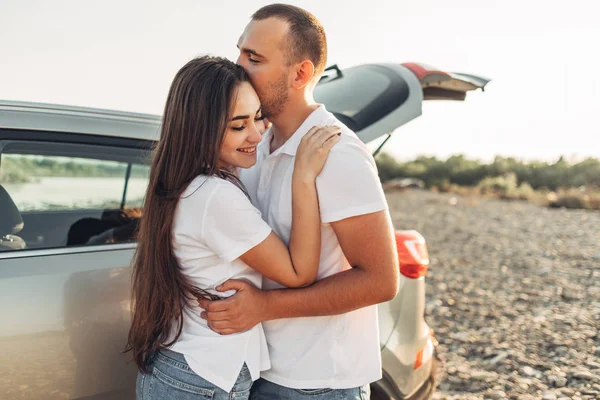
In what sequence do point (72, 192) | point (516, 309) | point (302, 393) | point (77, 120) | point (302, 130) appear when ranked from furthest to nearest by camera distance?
1. point (516, 309)
2. point (72, 192)
3. point (77, 120)
4. point (302, 130)
5. point (302, 393)

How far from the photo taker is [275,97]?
1986 mm

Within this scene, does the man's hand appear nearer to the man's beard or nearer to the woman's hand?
the woman's hand

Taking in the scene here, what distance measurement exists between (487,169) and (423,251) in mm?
26051

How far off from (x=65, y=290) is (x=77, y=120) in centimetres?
64

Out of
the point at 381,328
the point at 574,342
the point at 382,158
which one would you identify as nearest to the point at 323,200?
the point at 381,328

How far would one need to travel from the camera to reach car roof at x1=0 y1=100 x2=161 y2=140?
216cm

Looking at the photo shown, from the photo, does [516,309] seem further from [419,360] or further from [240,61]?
[240,61]

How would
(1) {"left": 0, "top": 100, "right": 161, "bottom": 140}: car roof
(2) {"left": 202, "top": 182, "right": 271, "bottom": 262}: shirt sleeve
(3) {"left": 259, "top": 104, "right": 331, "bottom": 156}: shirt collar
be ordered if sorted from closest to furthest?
(2) {"left": 202, "top": 182, "right": 271, "bottom": 262}: shirt sleeve
(3) {"left": 259, "top": 104, "right": 331, "bottom": 156}: shirt collar
(1) {"left": 0, "top": 100, "right": 161, "bottom": 140}: car roof

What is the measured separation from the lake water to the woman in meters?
1.05

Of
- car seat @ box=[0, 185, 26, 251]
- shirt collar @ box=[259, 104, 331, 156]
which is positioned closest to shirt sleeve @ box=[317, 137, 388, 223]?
shirt collar @ box=[259, 104, 331, 156]

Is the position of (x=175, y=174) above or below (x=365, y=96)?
below

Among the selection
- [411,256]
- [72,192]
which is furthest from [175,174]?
[72,192]

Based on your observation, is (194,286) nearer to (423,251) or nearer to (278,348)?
(278,348)

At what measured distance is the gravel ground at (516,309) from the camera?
4.37 m
